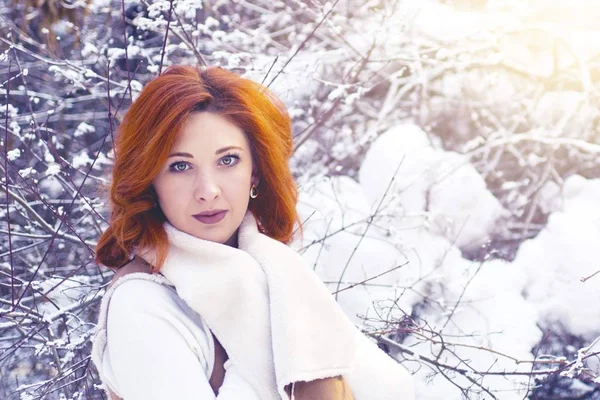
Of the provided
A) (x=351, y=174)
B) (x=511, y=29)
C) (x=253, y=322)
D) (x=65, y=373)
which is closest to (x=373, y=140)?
(x=351, y=174)

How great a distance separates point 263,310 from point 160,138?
49cm

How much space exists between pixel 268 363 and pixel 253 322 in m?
0.10

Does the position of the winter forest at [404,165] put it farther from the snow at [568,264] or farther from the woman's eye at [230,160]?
the woman's eye at [230,160]

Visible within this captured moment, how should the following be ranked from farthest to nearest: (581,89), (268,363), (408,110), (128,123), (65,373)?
(408,110) < (581,89) < (65,373) < (128,123) < (268,363)

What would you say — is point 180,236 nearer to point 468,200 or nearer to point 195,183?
point 195,183

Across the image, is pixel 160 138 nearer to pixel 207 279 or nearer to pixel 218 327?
pixel 207 279

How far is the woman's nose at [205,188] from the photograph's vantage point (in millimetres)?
1570

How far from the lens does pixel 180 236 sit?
1.56 meters

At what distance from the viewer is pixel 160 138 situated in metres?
1.54

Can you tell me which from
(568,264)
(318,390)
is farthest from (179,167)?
(568,264)

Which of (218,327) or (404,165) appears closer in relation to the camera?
(218,327)

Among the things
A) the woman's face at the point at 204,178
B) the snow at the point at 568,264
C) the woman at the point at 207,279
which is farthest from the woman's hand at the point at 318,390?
the snow at the point at 568,264

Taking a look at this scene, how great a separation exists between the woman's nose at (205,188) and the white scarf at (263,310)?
Answer: 104mm

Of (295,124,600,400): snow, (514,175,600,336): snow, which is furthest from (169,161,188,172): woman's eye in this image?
(514,175,600,336): snow
